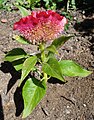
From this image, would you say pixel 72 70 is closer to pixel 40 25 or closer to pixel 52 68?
pixel 52 68

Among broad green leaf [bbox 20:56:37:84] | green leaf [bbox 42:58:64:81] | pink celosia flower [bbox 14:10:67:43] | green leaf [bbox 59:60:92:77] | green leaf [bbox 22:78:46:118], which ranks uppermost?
pink celosia flower [bbox 14:10:67:43]

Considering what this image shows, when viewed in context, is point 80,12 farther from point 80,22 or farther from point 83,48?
point 83,48

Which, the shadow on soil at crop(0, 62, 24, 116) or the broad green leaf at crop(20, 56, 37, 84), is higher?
the broad green leaf at crop(20, 56, 37, 84)

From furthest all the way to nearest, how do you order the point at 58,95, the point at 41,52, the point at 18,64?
the point at 58,95, the point at 18,64, the point at 41,52

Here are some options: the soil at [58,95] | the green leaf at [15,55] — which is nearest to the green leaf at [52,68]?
the green leaf at [15,55]

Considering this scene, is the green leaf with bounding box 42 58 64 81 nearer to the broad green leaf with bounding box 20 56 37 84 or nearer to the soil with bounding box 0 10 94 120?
the broad green leaf with bounding box 20 56 37 84

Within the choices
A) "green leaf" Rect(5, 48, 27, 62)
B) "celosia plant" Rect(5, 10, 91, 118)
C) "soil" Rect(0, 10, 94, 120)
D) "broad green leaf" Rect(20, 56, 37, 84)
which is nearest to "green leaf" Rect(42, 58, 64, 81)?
"celosia plant" Rect(5, 10, 91, 118)

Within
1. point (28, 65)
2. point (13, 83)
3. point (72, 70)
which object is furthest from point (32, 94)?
point (13, 83)

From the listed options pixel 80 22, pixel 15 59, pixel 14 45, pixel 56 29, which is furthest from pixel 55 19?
pixel 80 22
